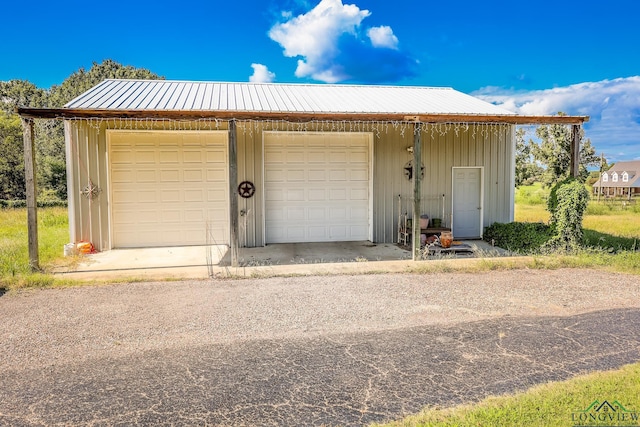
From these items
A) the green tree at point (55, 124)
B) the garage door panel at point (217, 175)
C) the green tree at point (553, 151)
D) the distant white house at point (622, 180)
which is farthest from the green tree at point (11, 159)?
the distant white house at point (622, 180)

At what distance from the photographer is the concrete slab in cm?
690

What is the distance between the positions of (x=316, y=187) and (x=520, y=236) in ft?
15.6

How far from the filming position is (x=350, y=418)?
269cm

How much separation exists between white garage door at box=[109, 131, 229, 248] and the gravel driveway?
3.56 m

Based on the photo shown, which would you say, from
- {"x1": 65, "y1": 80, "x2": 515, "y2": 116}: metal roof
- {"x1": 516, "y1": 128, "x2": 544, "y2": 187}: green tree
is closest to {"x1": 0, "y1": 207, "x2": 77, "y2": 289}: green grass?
{"x1": 65, "y1": 80, "x2": 515, "y2": 116}: metal roof

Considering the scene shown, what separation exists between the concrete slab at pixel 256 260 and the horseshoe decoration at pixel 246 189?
1.26 metres

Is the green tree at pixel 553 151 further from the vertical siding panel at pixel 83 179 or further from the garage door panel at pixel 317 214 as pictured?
the vertical siding panel at pixel 83 179

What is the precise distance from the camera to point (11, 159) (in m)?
20.4

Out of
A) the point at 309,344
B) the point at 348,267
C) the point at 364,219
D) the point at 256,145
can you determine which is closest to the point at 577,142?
the point at 364,219

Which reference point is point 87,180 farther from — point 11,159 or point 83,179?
point 11,159

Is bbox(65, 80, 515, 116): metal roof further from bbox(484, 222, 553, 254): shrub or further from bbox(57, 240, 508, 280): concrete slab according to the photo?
bbox(57, 240, 508, 280): concrete slab

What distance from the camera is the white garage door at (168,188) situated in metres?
9.34

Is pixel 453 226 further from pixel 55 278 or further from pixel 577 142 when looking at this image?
pixel 55 278

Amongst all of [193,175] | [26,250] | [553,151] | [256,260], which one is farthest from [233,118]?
[553,151]
